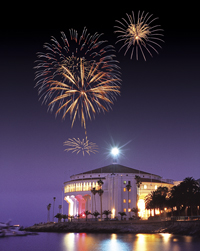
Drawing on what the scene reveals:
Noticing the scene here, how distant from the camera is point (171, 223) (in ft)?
270

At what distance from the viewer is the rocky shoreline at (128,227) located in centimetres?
7631

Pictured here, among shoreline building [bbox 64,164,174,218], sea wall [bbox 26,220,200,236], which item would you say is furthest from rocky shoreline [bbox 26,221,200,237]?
shoreline building [bbox 64,164,174,218]

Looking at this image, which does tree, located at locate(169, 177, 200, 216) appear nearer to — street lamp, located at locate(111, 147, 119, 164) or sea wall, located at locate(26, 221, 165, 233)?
sea wall, located at locate(26, 221, 165, 233)

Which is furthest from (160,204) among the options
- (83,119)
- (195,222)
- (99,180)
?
(83,119)

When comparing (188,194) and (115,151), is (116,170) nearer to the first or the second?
(115,151)

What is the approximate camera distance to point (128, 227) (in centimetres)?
9412

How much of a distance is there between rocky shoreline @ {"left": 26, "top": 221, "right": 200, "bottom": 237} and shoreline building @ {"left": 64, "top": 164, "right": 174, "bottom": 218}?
1490cm

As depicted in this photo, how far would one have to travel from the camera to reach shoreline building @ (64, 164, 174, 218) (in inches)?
4818

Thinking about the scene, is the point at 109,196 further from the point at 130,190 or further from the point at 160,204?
the point at 160,204

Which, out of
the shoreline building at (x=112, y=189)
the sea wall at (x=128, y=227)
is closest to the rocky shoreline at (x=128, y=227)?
the sea wall at (x=128, y=227)

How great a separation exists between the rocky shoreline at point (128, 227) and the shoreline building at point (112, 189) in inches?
587

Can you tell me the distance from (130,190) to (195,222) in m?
51.0

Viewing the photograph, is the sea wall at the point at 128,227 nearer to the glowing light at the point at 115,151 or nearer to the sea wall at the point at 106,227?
the sea wall at the point at 106,227

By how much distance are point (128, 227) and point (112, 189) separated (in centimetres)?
3150
